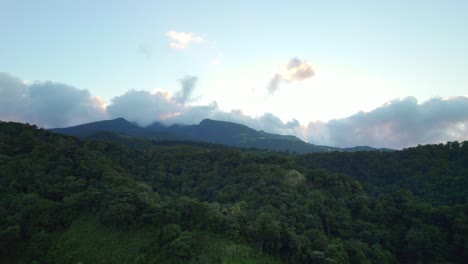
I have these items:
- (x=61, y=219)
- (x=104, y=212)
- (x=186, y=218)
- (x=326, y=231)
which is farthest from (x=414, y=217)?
(x=61, y=219)

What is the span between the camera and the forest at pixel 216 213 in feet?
116

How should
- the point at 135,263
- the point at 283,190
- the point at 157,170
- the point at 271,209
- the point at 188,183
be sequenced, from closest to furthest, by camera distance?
the point at 135,263 < the point at 271,209 < the point at 283,190 < the point at 188,183 < the point at 157,170

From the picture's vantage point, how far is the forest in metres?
35.3

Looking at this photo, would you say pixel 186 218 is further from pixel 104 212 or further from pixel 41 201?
pixel 41 201

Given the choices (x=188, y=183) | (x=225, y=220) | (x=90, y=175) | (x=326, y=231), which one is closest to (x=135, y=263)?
(x=225, y=220)

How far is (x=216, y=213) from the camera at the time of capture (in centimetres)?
3853

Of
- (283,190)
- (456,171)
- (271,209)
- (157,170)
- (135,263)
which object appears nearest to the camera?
(135,263)

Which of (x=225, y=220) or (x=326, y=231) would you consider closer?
(x=225, y=220)

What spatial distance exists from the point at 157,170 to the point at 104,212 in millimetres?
35895

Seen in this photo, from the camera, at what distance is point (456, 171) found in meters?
65.3

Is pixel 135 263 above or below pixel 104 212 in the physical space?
below

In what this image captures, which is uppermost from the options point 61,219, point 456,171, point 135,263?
point 456,171

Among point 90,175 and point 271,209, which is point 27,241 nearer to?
point 90,175

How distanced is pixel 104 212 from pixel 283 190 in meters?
32.1
